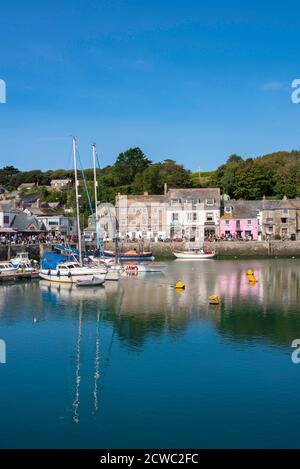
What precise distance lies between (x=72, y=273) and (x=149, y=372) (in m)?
24.8

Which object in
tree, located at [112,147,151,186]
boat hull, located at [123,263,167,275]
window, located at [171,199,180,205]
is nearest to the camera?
boat hull, located at [123,263,167,275]

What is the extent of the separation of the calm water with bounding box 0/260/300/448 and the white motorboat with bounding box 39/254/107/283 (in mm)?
5867

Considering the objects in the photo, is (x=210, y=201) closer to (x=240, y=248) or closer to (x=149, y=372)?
(x=240, y=248)

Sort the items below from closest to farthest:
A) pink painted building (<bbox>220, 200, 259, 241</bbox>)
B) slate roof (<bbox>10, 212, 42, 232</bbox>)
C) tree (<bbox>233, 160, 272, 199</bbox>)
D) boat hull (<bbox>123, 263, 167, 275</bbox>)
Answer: boat hull (<bbox>123, 263, 167, 275</bbox>) → slate roof (<bbox>10, 212, 42, 232</bbox>) → pink painted building (<bbox>220, 200, 259, 241</bbox>) → tree (<bbox>233, 160, 272, 199</bbox>)

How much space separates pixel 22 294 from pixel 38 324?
11.5 metres

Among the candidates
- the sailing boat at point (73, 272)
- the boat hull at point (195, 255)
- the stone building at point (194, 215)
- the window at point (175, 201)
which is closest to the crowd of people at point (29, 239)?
the boat hull at point (195, 255)

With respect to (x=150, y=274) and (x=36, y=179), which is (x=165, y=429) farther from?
(x=36, y=179)

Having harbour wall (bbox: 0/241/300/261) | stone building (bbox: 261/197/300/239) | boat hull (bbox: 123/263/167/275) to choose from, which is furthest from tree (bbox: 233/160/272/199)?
boat hull (bbox: 123/263/167/275)

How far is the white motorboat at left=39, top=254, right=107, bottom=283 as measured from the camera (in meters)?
44.4

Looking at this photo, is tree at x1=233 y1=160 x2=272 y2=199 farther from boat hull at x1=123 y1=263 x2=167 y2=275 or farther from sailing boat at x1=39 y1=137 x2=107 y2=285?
sailing boat at x1=39 y1=137 x2=107 y2=285

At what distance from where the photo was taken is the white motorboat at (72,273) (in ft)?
146

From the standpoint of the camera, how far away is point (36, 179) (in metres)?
158

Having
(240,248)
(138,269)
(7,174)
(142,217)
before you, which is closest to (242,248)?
(240,248)

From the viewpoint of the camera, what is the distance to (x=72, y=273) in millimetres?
44906
